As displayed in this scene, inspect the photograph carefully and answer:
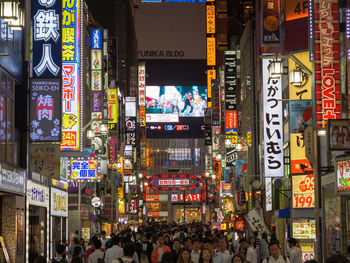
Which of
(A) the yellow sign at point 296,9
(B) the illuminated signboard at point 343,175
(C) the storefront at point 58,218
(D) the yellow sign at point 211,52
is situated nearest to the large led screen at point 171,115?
(D) the yellow sign at point 211,52

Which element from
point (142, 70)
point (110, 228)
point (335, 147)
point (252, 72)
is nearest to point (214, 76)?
point (142, 70)

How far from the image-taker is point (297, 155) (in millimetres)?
32031

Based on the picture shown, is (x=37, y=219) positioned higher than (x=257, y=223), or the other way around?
(x=257, y=223)

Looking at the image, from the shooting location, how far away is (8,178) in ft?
67.9

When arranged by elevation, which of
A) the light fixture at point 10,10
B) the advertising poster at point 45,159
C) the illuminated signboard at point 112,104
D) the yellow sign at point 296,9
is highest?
the yellow sign at point 296,9

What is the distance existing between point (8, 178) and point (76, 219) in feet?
76.9

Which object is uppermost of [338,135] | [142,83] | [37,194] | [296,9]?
[142,83]

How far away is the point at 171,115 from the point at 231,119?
96.7 meters

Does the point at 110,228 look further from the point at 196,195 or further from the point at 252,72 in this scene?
the point at 196,195

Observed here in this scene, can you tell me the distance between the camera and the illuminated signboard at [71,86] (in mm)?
26828

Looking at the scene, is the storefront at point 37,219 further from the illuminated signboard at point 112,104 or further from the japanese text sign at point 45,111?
the illuminated signboard at point 112,104

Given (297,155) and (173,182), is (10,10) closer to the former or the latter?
(297,155)

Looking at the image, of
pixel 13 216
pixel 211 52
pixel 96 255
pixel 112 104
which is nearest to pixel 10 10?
pixel 96 255

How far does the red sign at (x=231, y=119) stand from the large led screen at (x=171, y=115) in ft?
312
